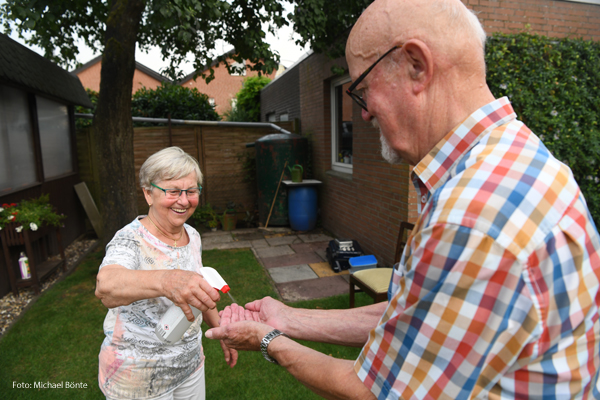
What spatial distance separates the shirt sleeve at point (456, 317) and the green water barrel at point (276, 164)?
7.66 m

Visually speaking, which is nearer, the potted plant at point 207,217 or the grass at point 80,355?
the grass at point 80,355

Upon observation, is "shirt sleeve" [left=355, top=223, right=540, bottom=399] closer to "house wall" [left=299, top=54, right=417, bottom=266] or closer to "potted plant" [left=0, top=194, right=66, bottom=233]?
"house wall" [left=299, top=54, right=417, bottom=266]

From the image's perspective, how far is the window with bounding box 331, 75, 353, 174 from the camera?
7461 millimetres

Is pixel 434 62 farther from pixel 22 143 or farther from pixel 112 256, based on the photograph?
pixel 22 143

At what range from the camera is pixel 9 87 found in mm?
5770

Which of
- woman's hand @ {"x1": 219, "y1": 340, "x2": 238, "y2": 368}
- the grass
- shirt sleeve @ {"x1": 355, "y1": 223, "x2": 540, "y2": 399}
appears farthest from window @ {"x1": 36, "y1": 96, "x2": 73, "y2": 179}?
shirt sleeve @ {"x1": 355, "y1": 223, "x2": 540, "y2": 399}

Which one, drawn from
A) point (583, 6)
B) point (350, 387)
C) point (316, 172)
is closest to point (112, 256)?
point (350, 387)

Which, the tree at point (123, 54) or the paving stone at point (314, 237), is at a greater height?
the tree at point (123, 54)

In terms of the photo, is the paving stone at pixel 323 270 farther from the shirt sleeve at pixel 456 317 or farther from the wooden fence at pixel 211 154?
the shirt sleeve at pixel 456 317

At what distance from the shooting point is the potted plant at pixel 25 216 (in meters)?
A: 4.82

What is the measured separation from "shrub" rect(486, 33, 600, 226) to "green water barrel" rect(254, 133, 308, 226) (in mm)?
4566

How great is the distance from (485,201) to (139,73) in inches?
1287

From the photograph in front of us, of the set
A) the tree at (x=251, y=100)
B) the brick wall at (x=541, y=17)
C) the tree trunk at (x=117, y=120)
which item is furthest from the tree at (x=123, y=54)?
the tree at (x=251, y=100)

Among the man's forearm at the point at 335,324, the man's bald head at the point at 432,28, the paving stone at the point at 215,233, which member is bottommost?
the paving stone at the point at 215,233
